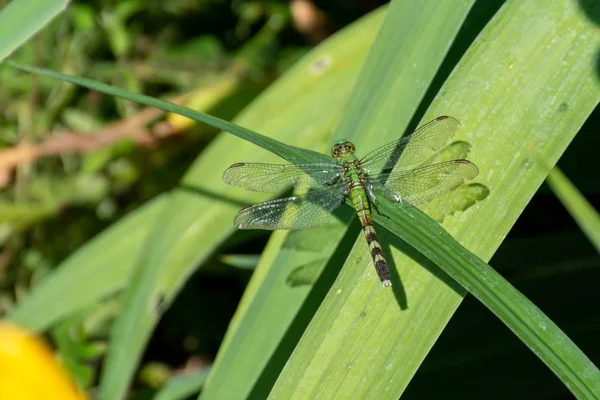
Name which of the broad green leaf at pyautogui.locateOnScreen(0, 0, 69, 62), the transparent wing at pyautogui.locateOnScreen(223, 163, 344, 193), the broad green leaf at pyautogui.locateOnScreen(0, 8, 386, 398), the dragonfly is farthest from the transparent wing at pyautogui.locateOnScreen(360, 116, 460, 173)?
the broad green leaf at pyautogui.locateOnScreen(0, 0, 69, 62)

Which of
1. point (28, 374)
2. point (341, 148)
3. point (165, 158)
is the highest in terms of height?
point (165, 158)

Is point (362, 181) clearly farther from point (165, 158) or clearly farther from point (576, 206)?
point (165, 158)

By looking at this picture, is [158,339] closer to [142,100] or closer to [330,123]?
Answer: [330,123]

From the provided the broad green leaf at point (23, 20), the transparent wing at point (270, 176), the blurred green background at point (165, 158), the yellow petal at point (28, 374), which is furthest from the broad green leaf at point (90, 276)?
the yellow petal at point (28, 374)

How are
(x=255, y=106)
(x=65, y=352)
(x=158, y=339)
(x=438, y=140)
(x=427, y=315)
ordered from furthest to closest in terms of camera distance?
1. (x=158, y=339)
2. (x=255, y=106)
3. (x=65, y=352)
4. (x=438, y=140)
5. (x=427, y=315)

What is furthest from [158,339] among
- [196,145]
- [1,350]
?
[1,350]

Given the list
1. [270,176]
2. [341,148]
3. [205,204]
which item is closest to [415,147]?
[341,148]
